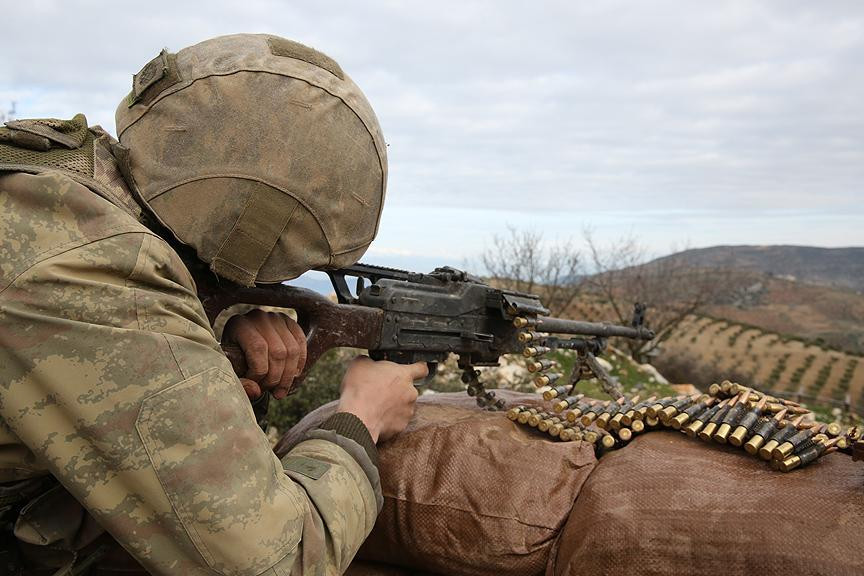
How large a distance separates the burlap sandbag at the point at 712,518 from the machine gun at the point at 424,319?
3.56ft

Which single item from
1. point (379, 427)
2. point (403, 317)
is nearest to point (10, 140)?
point (379, 427)

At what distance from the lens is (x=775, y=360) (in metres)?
29.0

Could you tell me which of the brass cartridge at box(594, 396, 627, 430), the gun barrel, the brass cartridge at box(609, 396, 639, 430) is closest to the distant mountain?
the gun barrel

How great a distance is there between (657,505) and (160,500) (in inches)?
65.6

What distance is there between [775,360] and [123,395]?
103 feet

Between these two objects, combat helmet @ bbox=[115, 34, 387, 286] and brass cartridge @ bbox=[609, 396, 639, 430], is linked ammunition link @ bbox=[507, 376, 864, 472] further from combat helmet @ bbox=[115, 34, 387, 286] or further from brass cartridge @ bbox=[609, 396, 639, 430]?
combat helmet @ bbox=[115, 34, 387, 286]

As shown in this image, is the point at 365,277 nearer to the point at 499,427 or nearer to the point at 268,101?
the point at 499,427

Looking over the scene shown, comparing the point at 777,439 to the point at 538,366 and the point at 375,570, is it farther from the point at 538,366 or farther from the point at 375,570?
the point at 375,570

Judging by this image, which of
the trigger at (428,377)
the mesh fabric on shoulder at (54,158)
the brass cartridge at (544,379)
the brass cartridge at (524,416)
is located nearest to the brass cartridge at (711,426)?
the brass cartridge at (524,416)

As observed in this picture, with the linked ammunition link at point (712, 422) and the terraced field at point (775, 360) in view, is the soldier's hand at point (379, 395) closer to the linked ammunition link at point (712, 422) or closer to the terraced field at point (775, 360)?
the linked ammunition link at point (712, 422)

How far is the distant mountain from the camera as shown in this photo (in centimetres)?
7250

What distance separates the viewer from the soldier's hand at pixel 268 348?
2572mm

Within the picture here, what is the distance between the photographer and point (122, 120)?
7.18 ft

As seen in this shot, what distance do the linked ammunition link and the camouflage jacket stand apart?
172cm
